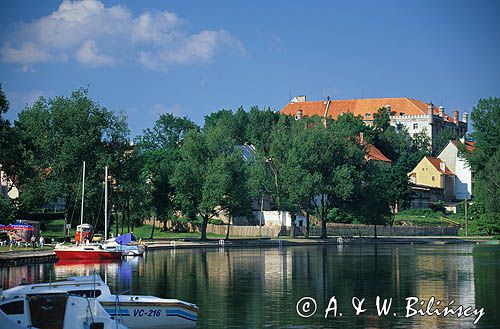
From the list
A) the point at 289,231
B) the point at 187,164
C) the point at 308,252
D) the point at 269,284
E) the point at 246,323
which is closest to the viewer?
the point at 246,323

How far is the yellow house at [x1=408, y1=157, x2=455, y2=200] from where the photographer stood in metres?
184

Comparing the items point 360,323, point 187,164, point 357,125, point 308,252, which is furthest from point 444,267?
point 357,125

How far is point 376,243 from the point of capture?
11475 cm

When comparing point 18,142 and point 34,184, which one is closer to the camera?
point 18,142

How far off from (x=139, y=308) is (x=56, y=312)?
6651 mm

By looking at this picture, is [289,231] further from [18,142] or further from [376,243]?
[18,142]

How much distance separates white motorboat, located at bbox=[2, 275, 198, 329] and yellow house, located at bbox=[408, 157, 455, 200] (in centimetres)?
15127

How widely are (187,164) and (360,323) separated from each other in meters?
70.1

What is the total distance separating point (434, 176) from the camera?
7244 inches

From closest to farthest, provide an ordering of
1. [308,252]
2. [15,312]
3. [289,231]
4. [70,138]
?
[15,312] → [308,252] → [70,138] → [289,231]

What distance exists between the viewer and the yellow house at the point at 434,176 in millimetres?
183625

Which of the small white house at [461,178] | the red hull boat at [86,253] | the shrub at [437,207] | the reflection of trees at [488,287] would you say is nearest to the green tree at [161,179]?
the red hull boat at [86,253]

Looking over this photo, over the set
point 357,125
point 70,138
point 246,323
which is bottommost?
point 246,323

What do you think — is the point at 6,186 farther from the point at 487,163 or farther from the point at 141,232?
the point at 487,163
